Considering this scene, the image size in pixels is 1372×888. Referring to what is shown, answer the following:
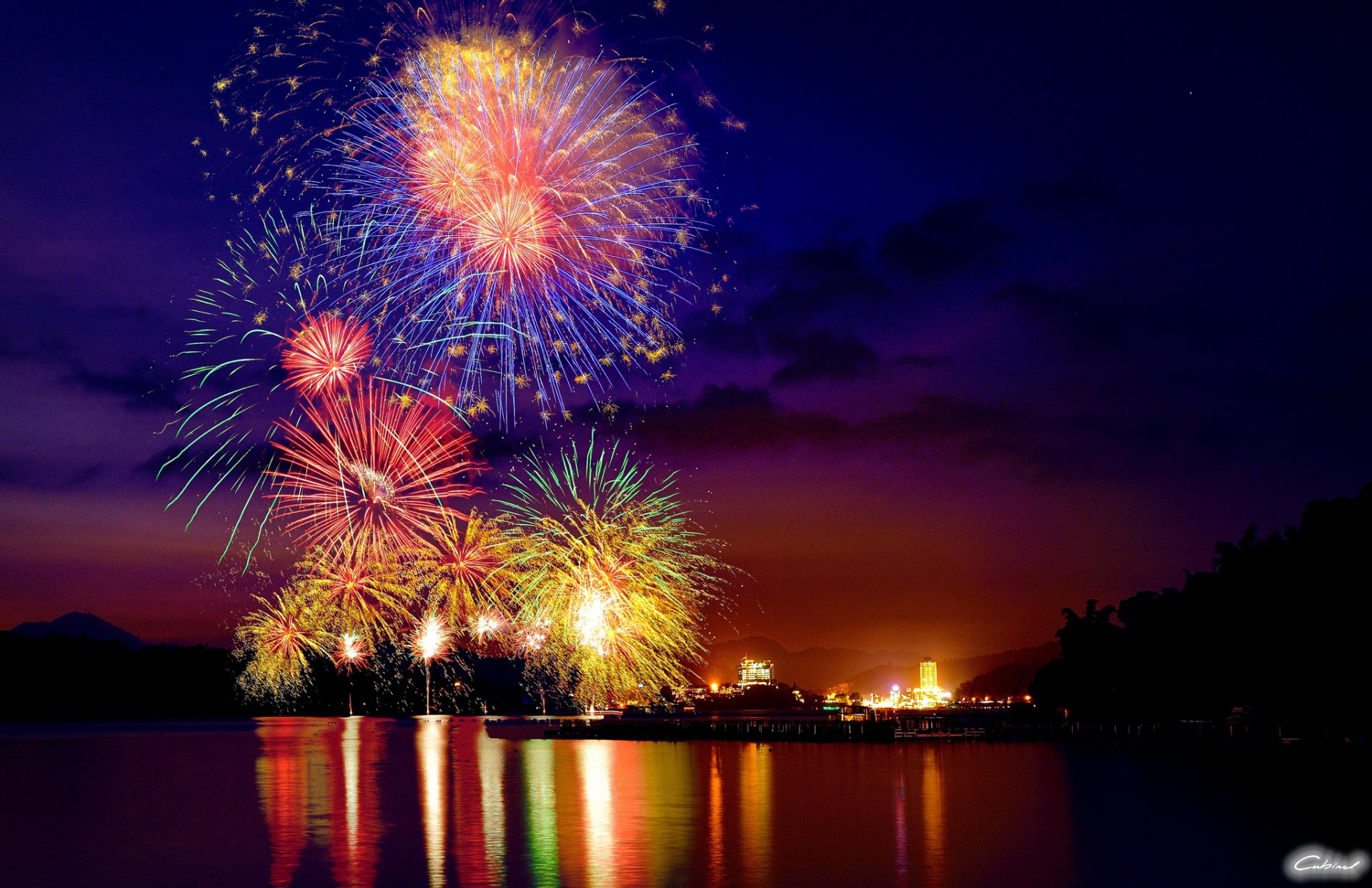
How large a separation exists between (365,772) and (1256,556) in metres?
55.7

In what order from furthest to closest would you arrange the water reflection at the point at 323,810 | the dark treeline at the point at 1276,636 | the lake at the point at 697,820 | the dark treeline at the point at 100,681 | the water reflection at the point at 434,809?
the dark treeline at the point at 100,681 → the dark treeline at the point at 1276,636 → the water reflection at the point at 323,810 → the water reflection at the point at 434,809 → the lake at the point at 697,820

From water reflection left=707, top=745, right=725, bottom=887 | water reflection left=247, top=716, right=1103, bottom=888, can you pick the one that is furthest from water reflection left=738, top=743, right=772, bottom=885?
water reflection left=707, top=745, right=725, bottom=887

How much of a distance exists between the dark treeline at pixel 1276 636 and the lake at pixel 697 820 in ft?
11.3

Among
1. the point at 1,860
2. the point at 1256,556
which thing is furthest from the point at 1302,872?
the point at 1256,556

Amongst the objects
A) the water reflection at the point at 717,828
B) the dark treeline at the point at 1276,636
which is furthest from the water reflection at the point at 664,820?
the dark treeline at the point at 1276,636

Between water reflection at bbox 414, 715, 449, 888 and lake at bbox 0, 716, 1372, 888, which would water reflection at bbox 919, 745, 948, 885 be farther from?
water reflection at bbox 414, 715, 449, 888

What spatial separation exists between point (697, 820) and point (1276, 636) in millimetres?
45266

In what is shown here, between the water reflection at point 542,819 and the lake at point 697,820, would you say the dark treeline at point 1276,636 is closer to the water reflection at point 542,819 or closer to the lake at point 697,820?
the lake at point 697,820
